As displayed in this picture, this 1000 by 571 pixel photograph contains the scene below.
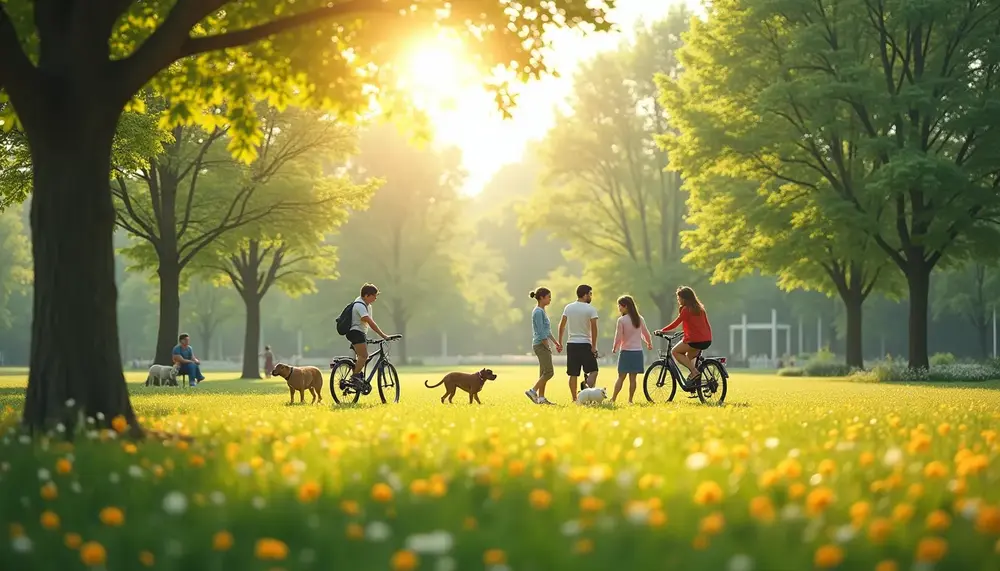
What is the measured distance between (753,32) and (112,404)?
93.4 ft

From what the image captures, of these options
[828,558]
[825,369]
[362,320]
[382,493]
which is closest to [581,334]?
[362,320]

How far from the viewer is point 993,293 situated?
6053cm

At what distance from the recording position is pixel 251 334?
41812 millimetres

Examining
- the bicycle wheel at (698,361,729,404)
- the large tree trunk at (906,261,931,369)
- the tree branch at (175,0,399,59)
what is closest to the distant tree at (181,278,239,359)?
the large tree trunk at (906,261,931,369)

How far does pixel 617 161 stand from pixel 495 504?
50.6 metres

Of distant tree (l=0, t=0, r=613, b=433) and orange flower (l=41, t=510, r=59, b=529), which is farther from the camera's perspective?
distant tree (l=0, t=0, r=613, b=433)

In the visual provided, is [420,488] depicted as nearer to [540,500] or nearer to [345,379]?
Answer: [540,500]

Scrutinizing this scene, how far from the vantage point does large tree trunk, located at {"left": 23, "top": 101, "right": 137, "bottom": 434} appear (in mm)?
9672

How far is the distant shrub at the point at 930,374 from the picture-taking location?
104 ft

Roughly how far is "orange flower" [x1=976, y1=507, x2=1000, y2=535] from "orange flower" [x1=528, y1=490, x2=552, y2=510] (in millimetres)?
1853

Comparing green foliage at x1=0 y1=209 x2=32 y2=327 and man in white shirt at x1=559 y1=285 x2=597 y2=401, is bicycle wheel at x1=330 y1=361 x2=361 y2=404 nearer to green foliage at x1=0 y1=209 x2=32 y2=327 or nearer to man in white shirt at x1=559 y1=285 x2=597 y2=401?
man in white shirt at x1=559 y1=285 x2=597 y2=401

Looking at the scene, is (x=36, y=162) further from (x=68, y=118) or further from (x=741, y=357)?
(x=741, y=357)

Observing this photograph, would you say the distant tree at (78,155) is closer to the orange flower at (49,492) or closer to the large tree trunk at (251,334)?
the orange flower at (49,492)

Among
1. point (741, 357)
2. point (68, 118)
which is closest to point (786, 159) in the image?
point (68, 118)
